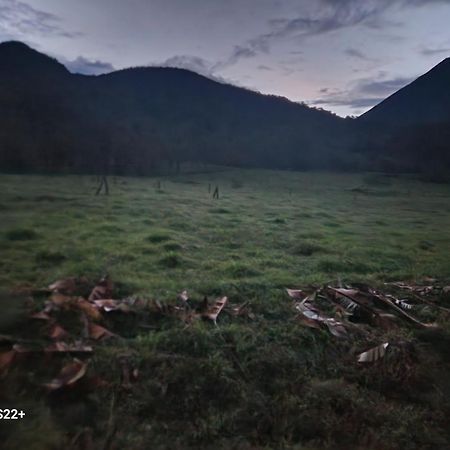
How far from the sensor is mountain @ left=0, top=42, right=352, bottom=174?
53.9m

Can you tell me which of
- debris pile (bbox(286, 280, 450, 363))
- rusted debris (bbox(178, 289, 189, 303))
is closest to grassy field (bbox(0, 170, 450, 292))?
rusted debris (bbox(178, 289, 189, 303))

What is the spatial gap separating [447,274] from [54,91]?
3960 inches

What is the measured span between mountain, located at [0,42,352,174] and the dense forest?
0.28m

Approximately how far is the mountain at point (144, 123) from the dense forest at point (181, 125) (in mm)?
278

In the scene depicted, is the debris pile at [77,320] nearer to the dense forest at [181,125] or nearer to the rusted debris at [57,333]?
the rusted debris at [57,333]

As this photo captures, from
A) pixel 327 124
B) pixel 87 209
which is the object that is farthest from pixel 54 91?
pixel 87 209

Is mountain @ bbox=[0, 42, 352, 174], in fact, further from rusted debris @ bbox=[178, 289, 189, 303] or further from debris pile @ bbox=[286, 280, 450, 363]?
debris pile @ bbox=[286, 280, 450, 363]

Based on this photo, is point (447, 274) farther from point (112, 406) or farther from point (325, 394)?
point (112, 406)

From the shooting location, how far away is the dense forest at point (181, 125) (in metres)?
56.2

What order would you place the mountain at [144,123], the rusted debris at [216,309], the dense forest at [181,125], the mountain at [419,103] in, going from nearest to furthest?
the rusted debris at [216,309], the mountain at [144,123], the dense forest at [181,125], the mountain at [419,103]

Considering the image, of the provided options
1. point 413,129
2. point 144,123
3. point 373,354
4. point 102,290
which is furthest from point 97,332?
point 413,129

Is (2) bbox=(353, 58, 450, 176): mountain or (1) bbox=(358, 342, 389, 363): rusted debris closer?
(1) bbox=(358, 342, 389, 363): rusted debris

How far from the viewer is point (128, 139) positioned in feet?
239

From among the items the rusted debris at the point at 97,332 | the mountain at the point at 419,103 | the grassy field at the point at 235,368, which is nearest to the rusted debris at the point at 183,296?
the grassy field at the point at 235,368
